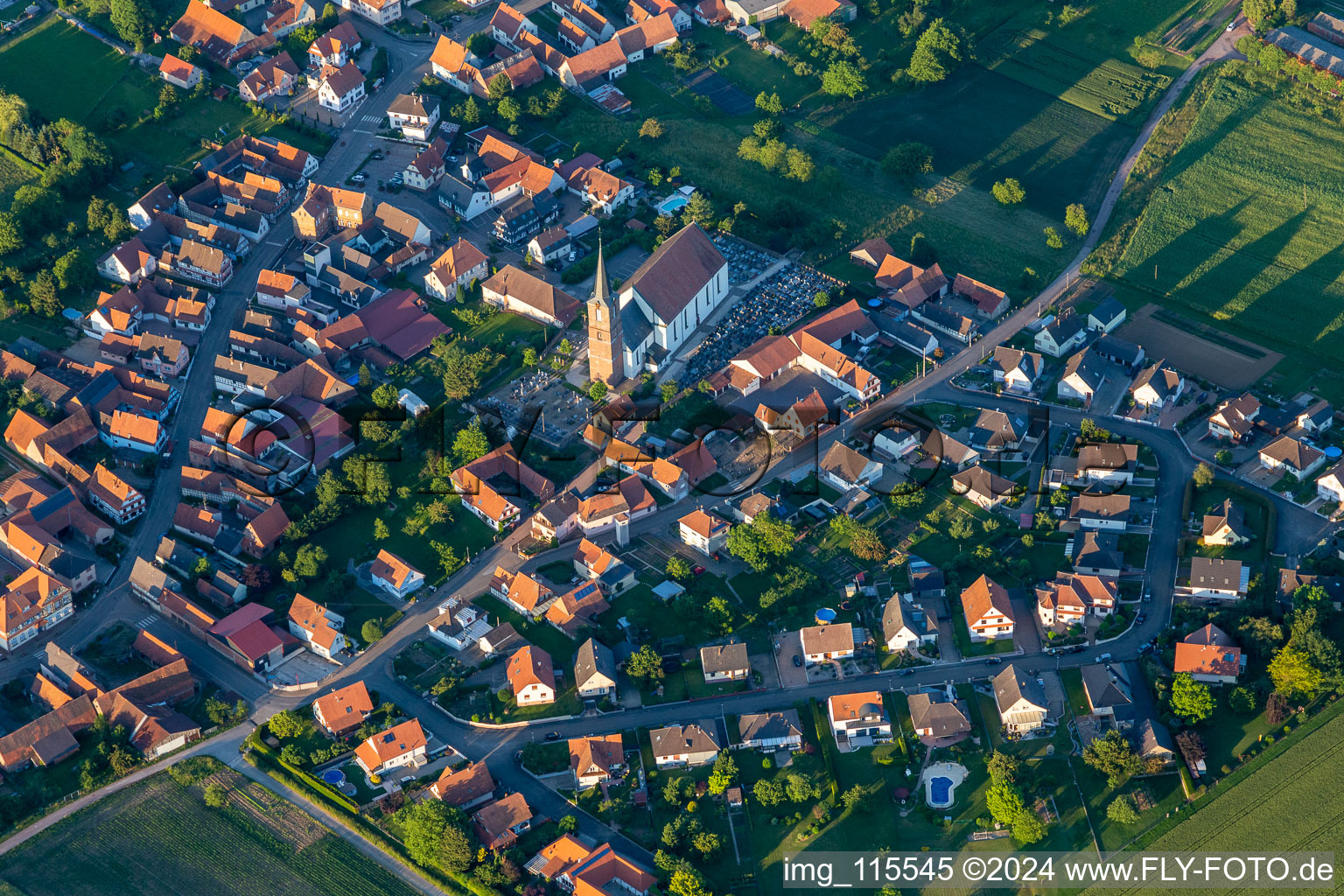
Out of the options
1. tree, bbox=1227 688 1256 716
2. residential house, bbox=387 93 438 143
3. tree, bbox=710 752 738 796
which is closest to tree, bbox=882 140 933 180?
residential house, bbox=387 93 438 143

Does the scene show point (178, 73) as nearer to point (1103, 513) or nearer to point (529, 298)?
point (529, 298)

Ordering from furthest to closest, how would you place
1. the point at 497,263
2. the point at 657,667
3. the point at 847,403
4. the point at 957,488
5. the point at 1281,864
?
the point at 497,263, the point at 847,403, the point at 957,488, the point at 657,667, the point at 1281,864

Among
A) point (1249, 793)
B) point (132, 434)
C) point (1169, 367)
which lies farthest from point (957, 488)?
point (132, 434)

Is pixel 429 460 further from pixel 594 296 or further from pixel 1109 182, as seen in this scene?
pixel 1109 182

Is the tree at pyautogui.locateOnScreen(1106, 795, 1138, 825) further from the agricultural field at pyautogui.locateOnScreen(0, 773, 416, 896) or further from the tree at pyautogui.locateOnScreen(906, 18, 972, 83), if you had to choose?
the tree at pyautogui.locateOnScreen(906, 18, 972, 83)

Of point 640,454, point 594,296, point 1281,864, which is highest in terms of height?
point 594,296

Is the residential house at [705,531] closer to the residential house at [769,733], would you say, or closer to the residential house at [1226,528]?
the residential house at [769,733]

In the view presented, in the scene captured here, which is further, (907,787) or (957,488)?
(957,488)

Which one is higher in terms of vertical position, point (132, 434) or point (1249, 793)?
point (132, 434)
